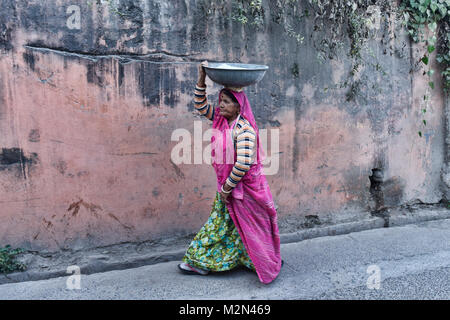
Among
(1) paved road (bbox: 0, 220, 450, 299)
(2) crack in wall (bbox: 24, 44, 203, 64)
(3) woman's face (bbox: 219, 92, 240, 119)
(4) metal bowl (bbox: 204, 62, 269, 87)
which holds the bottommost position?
(1) paved road (bbox: 0, 220, 450, 299)

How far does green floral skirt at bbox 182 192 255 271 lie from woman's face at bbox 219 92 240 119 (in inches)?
27.5

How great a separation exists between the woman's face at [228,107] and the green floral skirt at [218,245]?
70 centimetres

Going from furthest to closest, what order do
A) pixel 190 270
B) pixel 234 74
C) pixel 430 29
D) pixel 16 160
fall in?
pixel 430 29, pixel 190 270, pixel 16 160, pixel 234 74

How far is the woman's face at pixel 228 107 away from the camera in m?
3.19

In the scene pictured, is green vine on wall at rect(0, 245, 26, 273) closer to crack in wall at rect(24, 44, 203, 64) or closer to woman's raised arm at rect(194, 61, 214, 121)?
crack in wall at rect(24, 44, 203, 64)

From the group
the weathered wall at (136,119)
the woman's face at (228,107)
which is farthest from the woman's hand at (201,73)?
the weathered wall at (136,119)

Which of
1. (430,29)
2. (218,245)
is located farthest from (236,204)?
(430,29)

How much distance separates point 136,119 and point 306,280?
1994 millimetres

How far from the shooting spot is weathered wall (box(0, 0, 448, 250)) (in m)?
3.41

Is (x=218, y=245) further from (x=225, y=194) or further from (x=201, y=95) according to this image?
(x=201, y=95)

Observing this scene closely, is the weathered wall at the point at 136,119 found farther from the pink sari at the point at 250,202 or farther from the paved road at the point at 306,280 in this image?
Result: the pink sari at the point at 250,202

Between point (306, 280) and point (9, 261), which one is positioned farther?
point (306, 280)

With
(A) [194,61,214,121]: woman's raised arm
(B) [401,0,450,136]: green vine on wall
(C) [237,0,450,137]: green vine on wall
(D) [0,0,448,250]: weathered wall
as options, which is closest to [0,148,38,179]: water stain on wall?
(D) [0,0,448,250]: weathered wall

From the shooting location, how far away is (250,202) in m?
3.29
